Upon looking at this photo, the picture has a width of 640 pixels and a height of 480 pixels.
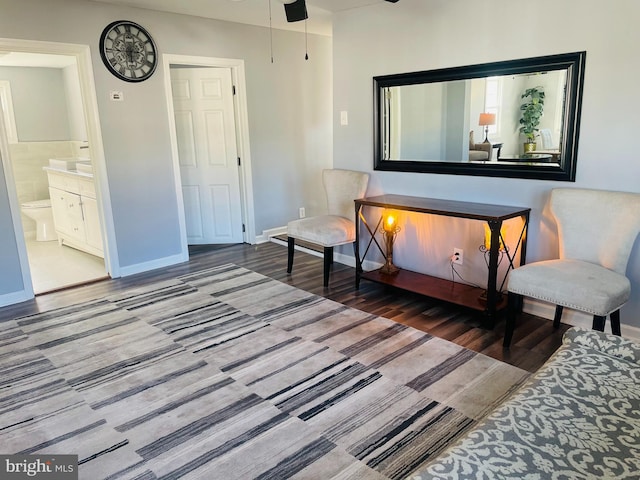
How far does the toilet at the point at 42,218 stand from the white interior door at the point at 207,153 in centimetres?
194

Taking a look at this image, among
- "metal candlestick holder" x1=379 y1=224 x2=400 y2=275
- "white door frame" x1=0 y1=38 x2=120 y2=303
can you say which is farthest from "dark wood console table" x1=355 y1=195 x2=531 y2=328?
"white door frame" x1=0 y1=38 x2=120 y2=303

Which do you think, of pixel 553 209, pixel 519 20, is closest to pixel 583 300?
pixel 553 209

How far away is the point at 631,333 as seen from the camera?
9.43ft

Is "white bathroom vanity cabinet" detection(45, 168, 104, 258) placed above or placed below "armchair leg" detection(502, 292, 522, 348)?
above

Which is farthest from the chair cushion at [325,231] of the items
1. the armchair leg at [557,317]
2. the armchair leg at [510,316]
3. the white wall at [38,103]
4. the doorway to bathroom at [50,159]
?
the white wall at [38,103]

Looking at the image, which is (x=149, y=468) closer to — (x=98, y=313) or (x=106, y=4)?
(x=98, y=313)

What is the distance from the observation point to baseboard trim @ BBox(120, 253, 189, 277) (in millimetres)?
4480

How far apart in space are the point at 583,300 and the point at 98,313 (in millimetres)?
3320

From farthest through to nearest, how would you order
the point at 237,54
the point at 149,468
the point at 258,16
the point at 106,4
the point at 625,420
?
1. the point at 237,54
2. the point at 258,16
3. the point at 106,4
4. the point at 149,468
5. the point at 625,420

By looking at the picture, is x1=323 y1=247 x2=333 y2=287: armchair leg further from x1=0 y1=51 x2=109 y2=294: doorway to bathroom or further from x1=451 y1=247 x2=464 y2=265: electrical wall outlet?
x1=0 y1=51 x2=109 y2=294: doorway to bathroom

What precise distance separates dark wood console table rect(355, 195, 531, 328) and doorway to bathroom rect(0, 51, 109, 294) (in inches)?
119

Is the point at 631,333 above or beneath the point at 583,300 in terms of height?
beneath

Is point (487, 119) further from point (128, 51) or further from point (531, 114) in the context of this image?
point (128, 51)

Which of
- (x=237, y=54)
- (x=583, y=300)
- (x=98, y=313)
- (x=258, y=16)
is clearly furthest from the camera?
(x=237, y=54)
